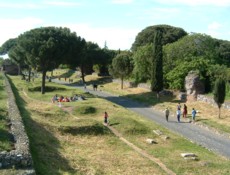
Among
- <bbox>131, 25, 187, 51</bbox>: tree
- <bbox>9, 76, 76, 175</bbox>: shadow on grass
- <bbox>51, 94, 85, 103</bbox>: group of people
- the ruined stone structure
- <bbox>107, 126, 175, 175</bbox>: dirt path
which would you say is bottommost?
<bbox>107, 126, 175, 175</bbox>: dirt path

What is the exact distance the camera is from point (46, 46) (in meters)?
→ 60.1

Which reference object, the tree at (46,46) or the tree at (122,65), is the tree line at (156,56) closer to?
the tree at (46,46)

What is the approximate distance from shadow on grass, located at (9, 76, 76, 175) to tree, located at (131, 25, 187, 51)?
74.2 metres

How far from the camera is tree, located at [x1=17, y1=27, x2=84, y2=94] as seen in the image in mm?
60750

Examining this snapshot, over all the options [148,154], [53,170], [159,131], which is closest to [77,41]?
[159,131]

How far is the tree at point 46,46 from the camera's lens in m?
60.8

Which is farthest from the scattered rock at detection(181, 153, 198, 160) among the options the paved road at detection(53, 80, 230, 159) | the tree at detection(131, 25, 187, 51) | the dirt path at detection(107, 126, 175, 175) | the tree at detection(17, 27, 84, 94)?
the tree at detection(131, 25, 187, 51)

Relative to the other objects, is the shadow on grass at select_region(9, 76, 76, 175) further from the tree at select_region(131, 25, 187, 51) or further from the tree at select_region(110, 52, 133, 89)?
the tree at select_region(131, 25, 187, 51)

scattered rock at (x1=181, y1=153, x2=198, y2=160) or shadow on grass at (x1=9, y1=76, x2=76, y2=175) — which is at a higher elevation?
shadow on grass at (x1=9, y1=76, x2=76, y2=175)

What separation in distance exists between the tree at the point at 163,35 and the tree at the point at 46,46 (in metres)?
41.2

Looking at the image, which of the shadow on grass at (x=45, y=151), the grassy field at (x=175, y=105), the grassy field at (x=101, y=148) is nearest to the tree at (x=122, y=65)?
the grassy field at (x=175, y=105)

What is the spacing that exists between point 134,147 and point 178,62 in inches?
1336

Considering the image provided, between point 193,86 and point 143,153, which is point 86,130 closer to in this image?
point 143,153

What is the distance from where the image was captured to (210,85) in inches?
2142
